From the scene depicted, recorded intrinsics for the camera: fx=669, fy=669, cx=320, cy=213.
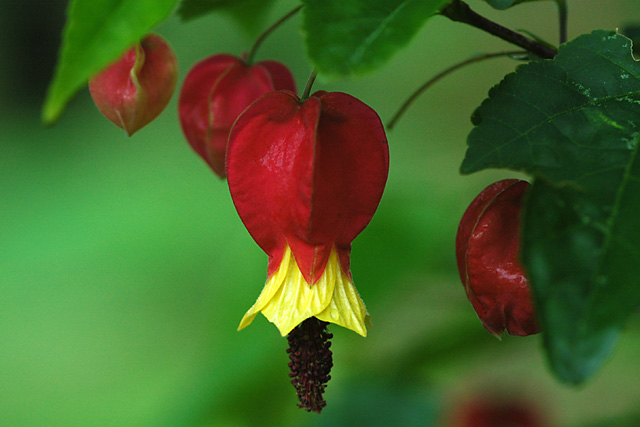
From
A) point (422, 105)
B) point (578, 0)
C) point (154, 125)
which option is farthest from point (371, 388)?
point (154, 125)

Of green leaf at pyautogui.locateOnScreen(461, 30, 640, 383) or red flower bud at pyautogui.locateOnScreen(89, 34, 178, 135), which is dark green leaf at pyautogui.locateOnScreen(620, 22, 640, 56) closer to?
green leaf at pyautogui.locateOnScreen(461, 30, 640, 383)

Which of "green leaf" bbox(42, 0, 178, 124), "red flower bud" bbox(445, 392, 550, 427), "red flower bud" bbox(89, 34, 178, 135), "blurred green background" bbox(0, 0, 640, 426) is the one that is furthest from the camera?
"blurred green background" bbox(0, 0, 640, 426)

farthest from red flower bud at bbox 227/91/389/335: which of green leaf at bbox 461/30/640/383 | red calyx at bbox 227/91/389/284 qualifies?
green leaf at bbox 461/30/640/383

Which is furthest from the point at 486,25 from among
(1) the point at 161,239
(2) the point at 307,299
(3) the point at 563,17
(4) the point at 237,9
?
(1) the point at 161,239

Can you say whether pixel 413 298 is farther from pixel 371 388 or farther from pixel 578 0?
pixel 578 0

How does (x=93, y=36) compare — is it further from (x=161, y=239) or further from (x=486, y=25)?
(x=161, y=239)

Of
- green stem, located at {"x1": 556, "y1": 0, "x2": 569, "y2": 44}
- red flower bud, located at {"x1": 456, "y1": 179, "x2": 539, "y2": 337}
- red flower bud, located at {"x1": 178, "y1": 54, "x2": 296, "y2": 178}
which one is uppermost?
red flower bud, located at {"x1": 178, "y1": 54, "x2": 296, "y2": 178}
